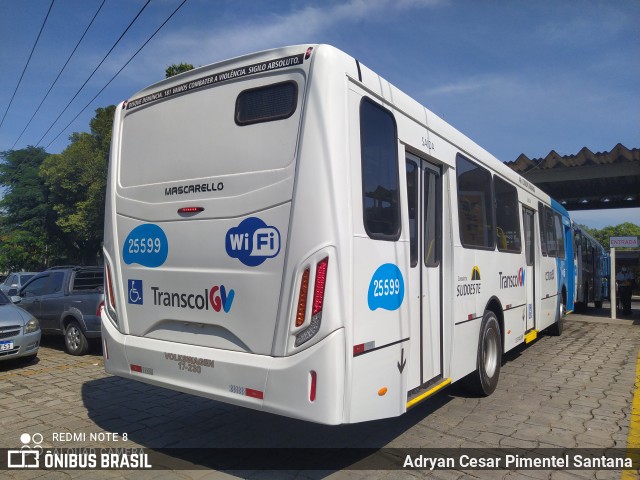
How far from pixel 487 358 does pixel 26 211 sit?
3822 cm

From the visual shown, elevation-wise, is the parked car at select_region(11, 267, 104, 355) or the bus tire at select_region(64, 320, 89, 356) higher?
the parked car at select_region(11, 267, 104, 355)

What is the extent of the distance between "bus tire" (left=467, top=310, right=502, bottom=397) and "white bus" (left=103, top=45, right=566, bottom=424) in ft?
2.46

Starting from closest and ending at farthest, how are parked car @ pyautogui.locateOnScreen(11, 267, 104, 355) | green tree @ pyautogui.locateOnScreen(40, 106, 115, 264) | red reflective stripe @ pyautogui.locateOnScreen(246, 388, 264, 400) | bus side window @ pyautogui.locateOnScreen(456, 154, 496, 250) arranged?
red reflective stripe @ pyautogui.locateOnScreen(246, 388, 264, 400) < bus side window @ pyautogui.locateOnScreen(456, 154, 496, 250) < parked car @ pyautogui.locateOnScreen(11, 267, 104, 355) < green tree @ pyautogui.locateOnScreen(40, 106, 115, 264)

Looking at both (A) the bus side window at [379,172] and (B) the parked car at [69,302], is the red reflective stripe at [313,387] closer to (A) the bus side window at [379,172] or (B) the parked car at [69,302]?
(A) the bus side window at [379,172]

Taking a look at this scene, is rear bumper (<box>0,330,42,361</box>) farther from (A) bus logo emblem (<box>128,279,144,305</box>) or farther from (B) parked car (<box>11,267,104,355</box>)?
(A) bus logo emblem (<box>128,279,144,305</box>)

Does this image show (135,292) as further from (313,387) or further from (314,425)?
(314,425)

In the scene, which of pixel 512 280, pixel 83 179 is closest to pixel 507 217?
pixel 512 280

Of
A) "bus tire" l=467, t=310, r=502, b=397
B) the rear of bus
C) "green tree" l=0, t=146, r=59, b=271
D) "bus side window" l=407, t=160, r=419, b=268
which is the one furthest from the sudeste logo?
"green tree" l=0, t=146, r=59, b=271

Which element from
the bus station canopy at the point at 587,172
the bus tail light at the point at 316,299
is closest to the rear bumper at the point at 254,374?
the bus tail light at the point at 316,299

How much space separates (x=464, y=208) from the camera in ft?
18.2

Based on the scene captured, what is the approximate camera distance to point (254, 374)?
3480 millimetres

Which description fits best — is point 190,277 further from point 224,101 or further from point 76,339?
point 76,339

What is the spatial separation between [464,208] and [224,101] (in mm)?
2970

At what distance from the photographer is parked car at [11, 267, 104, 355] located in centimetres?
877
